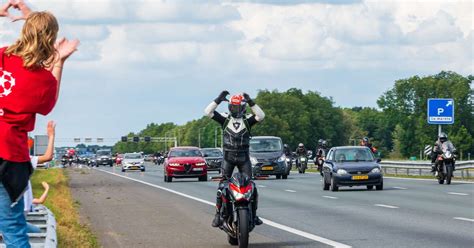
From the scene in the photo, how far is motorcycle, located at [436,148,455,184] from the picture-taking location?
111ft

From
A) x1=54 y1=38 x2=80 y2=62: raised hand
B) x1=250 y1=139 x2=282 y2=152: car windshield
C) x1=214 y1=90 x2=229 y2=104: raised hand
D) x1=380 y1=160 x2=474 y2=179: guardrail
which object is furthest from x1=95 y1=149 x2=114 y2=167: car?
x1=54 y1=38 x2=80 y2=62: raised hand

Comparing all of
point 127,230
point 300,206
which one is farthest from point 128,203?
point 127,230

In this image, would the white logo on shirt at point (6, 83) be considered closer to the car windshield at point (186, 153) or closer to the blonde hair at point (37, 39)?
the blonde hair at point (37, 39)

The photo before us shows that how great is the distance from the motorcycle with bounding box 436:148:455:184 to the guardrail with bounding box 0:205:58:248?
64.4 ft

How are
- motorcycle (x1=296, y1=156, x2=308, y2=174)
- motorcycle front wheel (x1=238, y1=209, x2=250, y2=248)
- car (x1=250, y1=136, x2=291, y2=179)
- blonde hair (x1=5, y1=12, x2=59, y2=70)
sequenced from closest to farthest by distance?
blonde hair (x1=5, y1=12, x2=59, y2=70), motorcycle front wheel (x1=238, y1=209, x2=250, y2=248), car (x1=250, y1=136, x2=291, y2=179), motorcycle (x1=296, y1=156, x2=308, y2=174)

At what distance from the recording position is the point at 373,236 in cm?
1520

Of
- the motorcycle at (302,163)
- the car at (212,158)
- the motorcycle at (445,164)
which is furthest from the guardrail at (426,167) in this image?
the car at (212,158)

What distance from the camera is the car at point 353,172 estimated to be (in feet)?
102

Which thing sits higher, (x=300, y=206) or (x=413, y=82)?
(x=413, y=82)

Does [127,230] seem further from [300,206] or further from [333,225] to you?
[300,206]

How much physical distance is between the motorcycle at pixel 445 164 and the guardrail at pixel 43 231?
1962 cm

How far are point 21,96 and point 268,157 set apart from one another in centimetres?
3867

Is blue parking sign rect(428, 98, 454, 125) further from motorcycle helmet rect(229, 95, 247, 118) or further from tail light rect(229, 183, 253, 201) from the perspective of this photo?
tail light rect(229, 183, 253, 201)

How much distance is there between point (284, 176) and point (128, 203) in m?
19.7
